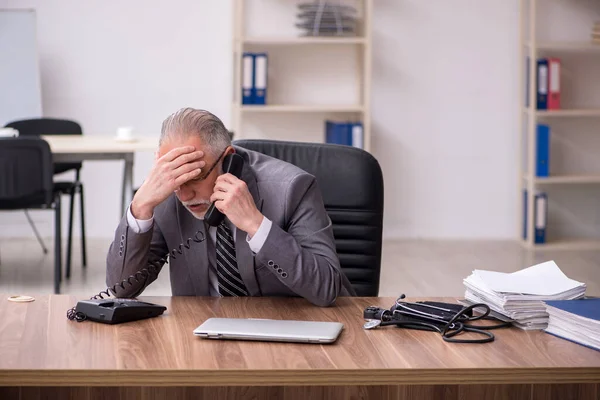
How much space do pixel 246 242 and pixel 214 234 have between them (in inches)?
4.1

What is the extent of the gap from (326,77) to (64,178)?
193cm

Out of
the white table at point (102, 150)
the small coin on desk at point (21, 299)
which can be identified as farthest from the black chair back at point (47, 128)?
the small coin on desk at point (21, 299)

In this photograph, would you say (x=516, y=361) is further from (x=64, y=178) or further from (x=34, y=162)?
(x=64, y=178)

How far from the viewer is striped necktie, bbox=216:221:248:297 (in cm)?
222

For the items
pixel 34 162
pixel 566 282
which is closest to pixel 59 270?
pixel 34 162

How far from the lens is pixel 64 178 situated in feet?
21.4

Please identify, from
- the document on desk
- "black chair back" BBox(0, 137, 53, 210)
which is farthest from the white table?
the document on desk

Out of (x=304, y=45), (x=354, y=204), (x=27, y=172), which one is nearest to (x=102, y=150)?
(x=27, y=172)

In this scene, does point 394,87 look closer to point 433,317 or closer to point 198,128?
point 198,128

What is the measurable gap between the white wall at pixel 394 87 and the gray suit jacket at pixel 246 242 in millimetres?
4297

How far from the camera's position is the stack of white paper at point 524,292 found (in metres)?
1.88

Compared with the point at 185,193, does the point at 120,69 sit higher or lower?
higher

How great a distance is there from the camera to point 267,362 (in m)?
1.61

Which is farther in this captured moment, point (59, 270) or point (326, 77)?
point (326, 77)
